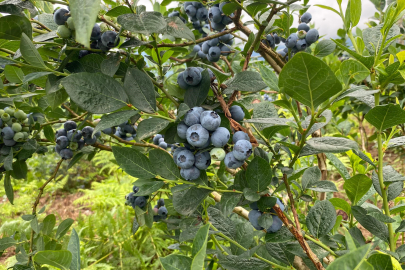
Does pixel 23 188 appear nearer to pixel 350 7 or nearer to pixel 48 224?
pixel 48 224

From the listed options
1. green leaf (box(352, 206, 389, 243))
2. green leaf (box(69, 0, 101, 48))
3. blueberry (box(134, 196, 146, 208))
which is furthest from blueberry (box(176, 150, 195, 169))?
blueberry (box(134, 196, 146, 208))

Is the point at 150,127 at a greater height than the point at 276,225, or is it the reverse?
the point at 150,127

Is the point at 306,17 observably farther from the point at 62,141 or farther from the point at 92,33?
the point at 62,141

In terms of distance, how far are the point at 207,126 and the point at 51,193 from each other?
15.7 feet

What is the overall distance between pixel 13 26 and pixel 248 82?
0.52 meters

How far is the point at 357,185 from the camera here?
2.23 feet

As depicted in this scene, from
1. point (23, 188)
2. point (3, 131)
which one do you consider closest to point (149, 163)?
point (3, 131)

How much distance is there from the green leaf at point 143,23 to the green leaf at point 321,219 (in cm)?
59

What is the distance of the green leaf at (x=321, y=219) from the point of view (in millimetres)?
659

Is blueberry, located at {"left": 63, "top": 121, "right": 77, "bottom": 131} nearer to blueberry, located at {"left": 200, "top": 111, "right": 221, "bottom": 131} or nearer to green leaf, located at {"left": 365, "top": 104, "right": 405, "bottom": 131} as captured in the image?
blueberry, located at {"left": 200, "top": 111, "right": 221, "bottom": 131}

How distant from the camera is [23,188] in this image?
12.5 feet

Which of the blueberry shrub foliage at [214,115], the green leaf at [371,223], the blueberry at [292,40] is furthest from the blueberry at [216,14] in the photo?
the green leaf at [371,223]

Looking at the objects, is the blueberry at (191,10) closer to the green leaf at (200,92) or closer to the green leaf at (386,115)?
the green leaf at (200,92)

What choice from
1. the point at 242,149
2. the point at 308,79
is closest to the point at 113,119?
the point at 242,149
